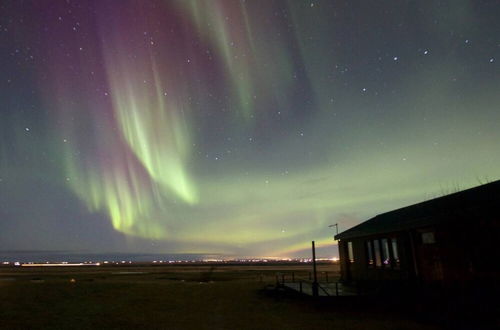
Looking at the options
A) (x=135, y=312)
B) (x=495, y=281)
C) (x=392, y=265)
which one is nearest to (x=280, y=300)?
(x=392, y=265)

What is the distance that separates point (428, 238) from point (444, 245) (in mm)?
1274

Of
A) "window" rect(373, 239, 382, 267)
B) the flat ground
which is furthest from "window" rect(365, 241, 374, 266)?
the flat ground

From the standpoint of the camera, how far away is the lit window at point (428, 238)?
1523 centimetres

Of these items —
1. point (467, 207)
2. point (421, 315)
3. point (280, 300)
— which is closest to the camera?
point (467, 207)

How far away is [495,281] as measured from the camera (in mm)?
11859

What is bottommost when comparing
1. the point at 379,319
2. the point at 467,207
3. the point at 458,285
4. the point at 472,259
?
the point at 379,319

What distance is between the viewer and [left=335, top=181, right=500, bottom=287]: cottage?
12258mm

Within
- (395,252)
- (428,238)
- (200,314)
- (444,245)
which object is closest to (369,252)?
(395,252)

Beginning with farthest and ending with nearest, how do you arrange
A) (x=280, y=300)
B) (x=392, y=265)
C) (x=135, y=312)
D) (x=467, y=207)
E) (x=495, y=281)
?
(x=280, y=300), (x=392, y=265), (x=135, y=312), (x=467, y=207), (x=495, y=281)

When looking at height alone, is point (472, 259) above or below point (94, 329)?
above

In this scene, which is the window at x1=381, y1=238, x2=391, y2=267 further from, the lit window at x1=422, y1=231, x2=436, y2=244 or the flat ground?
the flat ground

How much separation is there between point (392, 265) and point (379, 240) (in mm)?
1908

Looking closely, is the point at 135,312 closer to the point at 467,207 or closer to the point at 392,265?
the point at 392,265

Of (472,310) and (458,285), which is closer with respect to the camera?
(472,310)
